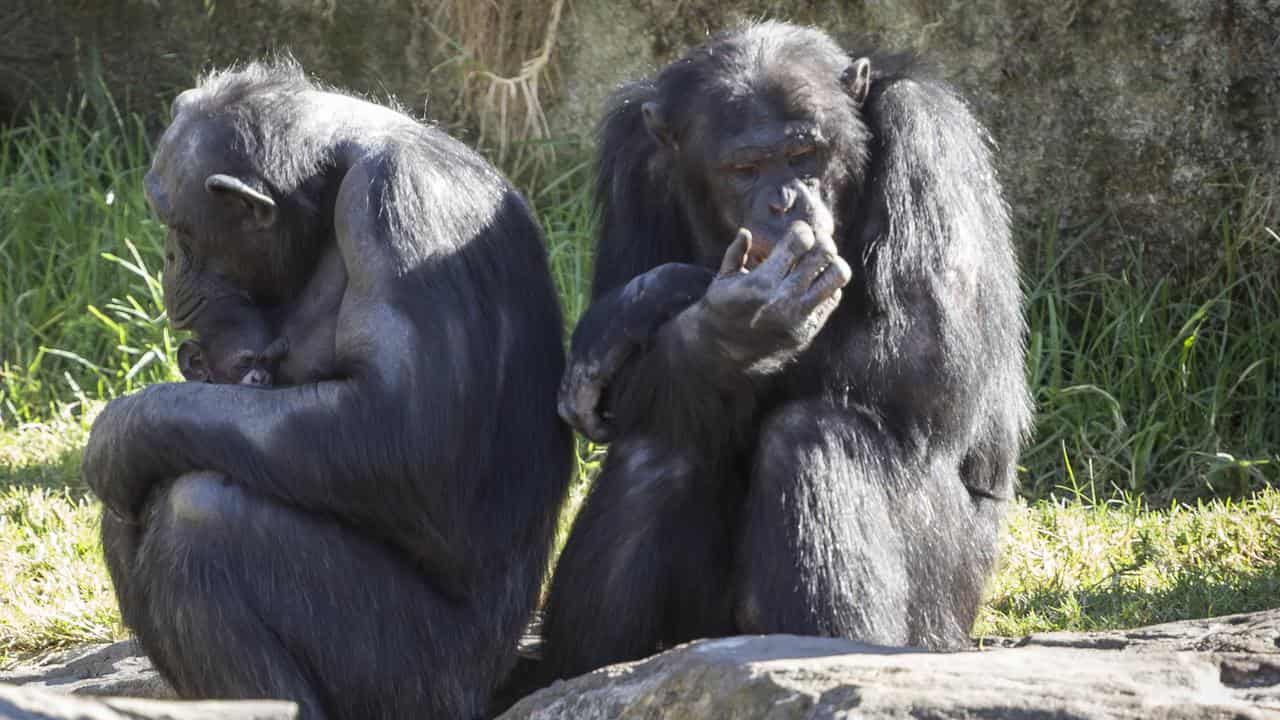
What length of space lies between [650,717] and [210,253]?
170cm

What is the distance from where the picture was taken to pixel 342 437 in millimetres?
3699

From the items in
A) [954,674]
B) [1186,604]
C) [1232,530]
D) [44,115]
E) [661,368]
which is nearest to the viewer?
[954,674]

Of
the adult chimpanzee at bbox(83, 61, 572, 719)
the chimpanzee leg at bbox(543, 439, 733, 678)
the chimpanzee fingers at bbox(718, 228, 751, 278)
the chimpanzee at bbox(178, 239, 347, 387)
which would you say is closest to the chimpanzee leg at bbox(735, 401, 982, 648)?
the chimpanzee leg at bbox(543, 439, 733, 678)

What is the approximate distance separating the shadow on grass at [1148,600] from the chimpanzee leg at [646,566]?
1461 mm

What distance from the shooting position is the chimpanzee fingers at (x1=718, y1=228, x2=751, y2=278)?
385 cm

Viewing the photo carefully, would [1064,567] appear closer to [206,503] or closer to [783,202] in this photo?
[783,202]

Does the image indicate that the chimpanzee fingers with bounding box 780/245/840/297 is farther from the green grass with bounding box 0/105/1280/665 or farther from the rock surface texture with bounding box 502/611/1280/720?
the green grass with bounding box 0/105/1280/665

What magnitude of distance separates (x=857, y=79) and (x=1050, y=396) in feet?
8.77

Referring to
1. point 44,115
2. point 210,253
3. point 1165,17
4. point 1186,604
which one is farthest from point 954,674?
point 44,115

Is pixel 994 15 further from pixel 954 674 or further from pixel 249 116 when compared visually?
pixel 954 674

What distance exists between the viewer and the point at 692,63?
4.62 m

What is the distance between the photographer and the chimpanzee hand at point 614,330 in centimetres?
416

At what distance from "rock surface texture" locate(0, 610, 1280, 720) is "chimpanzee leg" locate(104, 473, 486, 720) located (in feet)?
1.37

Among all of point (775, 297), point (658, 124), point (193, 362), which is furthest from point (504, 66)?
point (775, 297)
